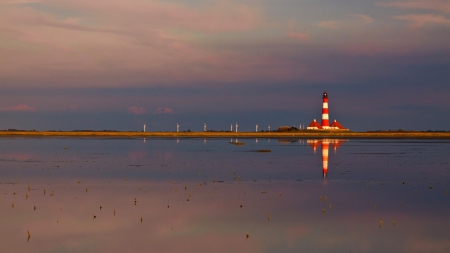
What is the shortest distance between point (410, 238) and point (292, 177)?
17.5 m

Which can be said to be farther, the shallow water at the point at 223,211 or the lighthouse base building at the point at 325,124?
the lighthouse base building at the point at 325,124

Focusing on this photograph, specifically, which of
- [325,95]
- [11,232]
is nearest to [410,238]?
[11,232]

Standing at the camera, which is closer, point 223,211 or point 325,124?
point 223,211

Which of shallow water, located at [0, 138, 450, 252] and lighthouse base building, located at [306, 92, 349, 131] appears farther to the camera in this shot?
lighthouse base building, located at [306, 92, 349, 131]

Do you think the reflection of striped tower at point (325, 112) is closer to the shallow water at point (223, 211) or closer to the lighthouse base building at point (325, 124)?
the lighthouse base building at point (325, 124)

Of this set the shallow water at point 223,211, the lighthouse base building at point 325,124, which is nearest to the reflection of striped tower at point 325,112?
the lighthouse base building at point 325,124

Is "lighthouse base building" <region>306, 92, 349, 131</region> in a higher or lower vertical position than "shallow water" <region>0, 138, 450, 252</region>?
higher

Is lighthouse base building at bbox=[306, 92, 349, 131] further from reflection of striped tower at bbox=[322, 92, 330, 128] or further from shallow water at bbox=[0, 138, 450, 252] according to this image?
shallow water at bbox=[0, 138, 450, 252]

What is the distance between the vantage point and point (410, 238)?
675 inches

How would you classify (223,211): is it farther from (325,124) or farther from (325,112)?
(325,124)

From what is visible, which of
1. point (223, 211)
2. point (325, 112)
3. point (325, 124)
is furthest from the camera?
point (325, 124)

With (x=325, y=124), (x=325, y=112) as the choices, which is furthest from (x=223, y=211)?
(x=325, y=124)

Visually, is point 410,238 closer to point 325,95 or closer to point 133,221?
point 133,221

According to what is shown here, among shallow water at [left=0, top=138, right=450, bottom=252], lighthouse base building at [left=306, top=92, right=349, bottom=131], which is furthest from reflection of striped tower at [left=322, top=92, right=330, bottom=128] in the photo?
shallow water at [left=0, top=138, right=450, bottom=252]
